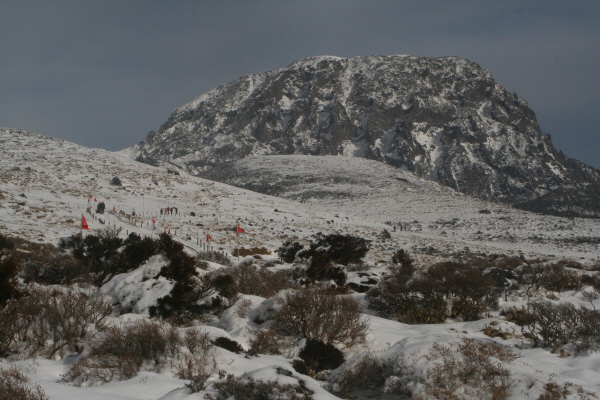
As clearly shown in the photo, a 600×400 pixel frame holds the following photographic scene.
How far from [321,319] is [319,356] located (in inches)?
48.9

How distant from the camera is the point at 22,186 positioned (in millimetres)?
58281

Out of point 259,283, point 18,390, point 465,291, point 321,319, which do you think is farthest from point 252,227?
point 18,390

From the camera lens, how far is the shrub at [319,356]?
9.19 m

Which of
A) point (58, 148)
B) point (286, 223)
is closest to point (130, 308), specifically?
point (286, 223)

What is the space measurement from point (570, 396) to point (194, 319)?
10.1 metres

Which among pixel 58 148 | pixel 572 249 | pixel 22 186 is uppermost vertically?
pixel 58 148

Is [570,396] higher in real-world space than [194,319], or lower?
higher

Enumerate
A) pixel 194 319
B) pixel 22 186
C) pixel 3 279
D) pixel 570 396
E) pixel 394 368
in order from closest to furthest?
1. pixel 570 396
2. pixel 394 368
3. pixel 3 279
4. pixel 194 319
5. pixel 22 186

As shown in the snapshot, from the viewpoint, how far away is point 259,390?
652 cm

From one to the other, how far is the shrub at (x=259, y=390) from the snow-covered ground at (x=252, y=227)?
0.69 ft

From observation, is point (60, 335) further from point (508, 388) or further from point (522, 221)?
point (522, 221)

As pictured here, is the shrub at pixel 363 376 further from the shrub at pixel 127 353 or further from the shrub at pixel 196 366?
the shrub at pixel 127 353

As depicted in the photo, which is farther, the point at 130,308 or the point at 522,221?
the point at 522,221

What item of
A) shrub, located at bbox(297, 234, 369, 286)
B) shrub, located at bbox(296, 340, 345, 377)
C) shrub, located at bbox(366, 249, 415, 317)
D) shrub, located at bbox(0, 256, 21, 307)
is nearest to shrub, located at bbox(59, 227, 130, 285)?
shrub, located at bbox(297, 234, 369, 286)
